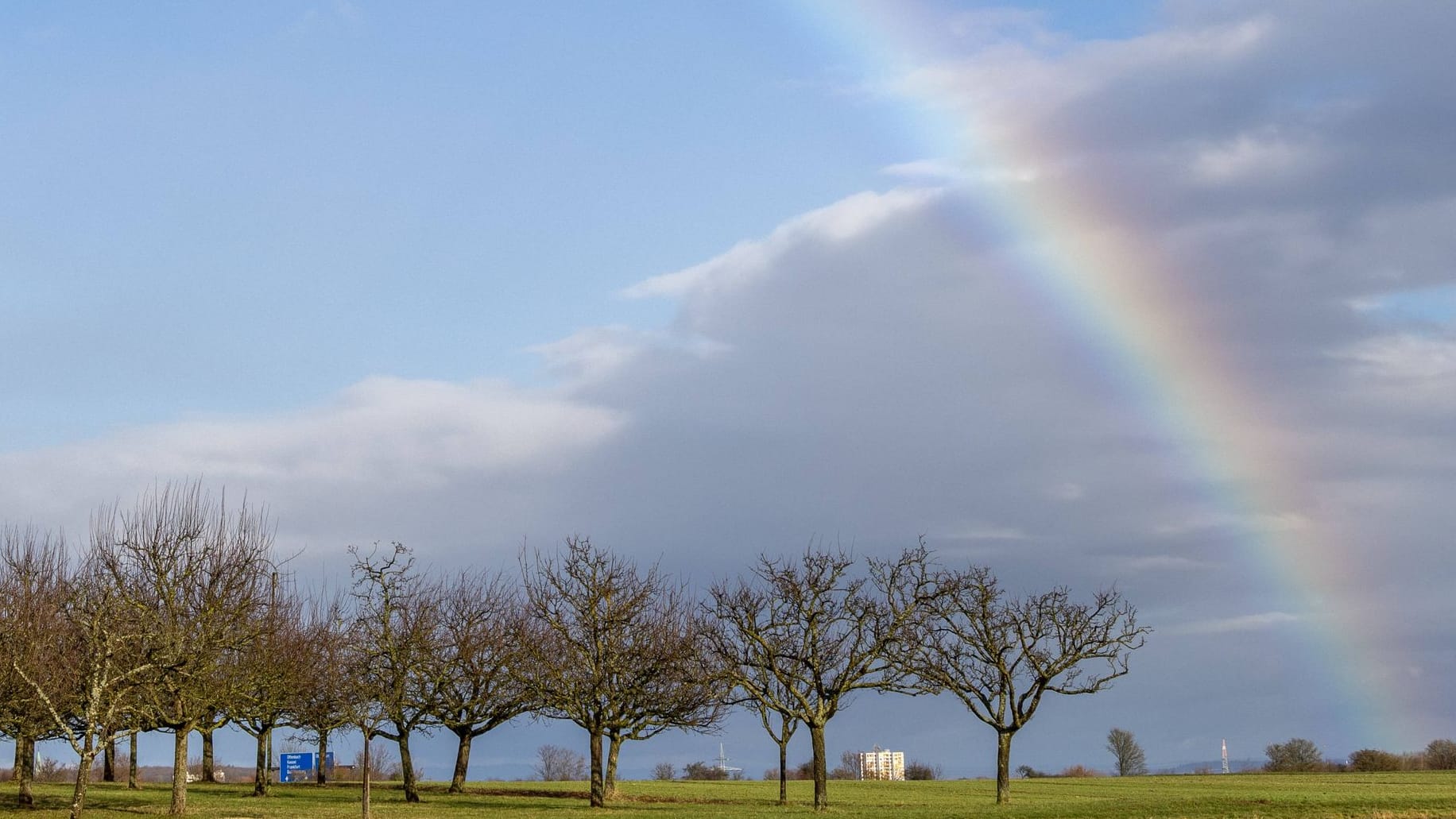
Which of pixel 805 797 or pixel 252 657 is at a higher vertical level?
pixel 252 657

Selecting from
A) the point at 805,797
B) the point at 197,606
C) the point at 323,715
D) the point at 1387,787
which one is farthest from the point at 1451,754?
the point at 197,606

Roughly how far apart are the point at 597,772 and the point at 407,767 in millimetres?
9542

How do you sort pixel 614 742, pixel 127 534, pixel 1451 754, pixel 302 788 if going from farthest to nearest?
pixel 1451 754 → pixel 302 788 → pixel 614 742 → pixel 127 534

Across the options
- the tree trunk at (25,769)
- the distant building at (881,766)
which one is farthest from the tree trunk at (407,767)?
the distant building at (881,766)

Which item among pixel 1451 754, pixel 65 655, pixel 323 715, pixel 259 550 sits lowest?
pixel 1451 754

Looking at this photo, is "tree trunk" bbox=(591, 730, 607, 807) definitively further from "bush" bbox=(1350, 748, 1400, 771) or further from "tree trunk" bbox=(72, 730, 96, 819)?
"bush" bbox=(1350, 748, 1400, 771)

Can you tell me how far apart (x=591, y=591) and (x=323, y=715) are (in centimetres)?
1425

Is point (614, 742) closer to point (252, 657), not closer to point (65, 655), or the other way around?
point (252, 657)

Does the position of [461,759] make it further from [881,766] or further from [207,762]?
[881,766]

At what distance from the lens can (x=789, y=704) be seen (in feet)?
180

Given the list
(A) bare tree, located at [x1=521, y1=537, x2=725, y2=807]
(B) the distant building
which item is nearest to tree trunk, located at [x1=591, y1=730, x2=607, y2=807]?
(A) bare tree, located at [x1=521, y1=537, x2=725, y2=807]

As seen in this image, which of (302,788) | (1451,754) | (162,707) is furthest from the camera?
(1451,754)

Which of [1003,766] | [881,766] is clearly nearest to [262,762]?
[1003,766]

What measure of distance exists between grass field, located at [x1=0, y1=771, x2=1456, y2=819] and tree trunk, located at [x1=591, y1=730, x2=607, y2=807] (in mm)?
938
